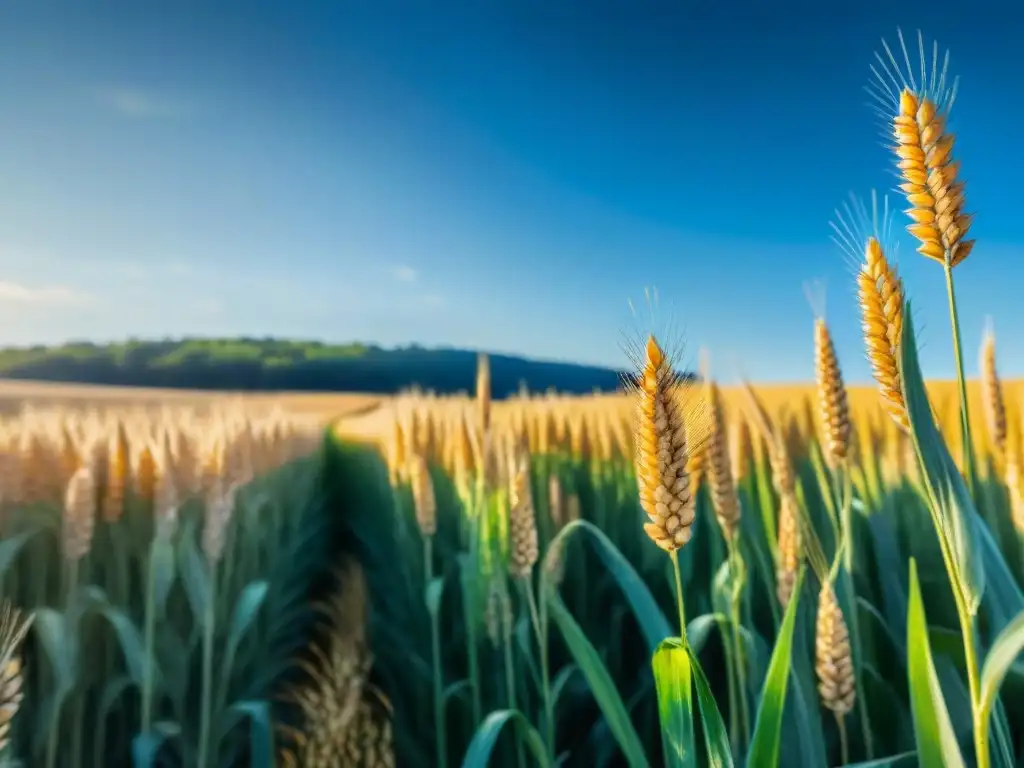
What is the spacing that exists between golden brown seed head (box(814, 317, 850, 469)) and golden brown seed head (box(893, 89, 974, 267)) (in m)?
0.34

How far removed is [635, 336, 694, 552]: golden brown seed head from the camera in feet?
2.11

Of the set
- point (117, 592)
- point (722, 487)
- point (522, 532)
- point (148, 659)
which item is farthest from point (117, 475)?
A: point (722, 487)

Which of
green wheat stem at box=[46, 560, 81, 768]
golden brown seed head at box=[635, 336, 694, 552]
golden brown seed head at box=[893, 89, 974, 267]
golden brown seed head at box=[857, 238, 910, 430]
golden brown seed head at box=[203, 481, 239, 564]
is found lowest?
green wheat stem at box=[46, 560, 81, 768]

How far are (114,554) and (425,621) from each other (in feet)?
3.48

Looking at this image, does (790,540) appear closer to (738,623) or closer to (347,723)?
(738,623)

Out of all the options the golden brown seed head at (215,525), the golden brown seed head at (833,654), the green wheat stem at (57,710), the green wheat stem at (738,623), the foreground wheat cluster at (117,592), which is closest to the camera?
the golden brown seed head at (833,654)

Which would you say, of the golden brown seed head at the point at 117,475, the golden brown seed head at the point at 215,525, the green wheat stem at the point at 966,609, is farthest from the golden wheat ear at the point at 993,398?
the golden brown seed head at the point at 117,475

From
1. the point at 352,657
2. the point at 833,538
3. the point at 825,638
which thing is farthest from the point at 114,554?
the point at 833,538

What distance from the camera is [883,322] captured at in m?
0.67

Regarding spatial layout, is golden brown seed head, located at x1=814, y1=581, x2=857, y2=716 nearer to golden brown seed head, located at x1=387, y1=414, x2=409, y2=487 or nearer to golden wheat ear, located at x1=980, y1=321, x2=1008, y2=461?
golden wheat ear, located at x1=980, y1=321, x2=1008, y2=461

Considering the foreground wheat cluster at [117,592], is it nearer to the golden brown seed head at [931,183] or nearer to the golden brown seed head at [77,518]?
the golden brown seed head at [77,518]

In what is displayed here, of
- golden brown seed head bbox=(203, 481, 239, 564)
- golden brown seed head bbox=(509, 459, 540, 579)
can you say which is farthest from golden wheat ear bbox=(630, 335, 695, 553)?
golden brown seed head bbox=(203, 481, 239, 564)

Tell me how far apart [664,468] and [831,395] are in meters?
0.49

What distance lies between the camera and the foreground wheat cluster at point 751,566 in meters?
0.67
